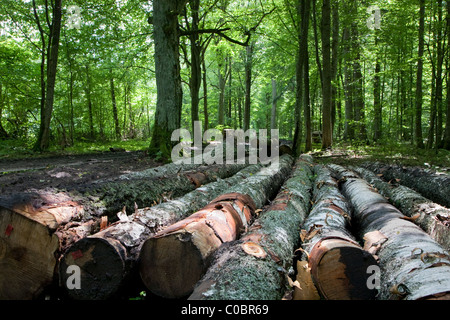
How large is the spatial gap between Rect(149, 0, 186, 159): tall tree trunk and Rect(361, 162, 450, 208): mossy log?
6.09 metres

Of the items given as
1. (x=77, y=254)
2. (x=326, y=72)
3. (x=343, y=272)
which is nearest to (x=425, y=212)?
(x=343, y=272)

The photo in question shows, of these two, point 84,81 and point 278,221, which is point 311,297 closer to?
point 278,221

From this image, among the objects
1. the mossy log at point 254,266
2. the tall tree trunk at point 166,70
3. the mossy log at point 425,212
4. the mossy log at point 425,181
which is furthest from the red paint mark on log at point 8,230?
the tall tree trunk at point 166,70

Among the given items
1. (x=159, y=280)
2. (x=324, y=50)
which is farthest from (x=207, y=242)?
(x=324, y=50)

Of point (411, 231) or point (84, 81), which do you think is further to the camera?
point (84, 81)

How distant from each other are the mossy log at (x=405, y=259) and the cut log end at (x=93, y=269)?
6.20 ft

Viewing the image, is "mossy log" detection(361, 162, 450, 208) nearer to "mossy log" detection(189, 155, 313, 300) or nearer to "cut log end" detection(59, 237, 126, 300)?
"mossy log" detection(189, 155, 313, 300)

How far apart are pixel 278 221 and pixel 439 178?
3246 mm

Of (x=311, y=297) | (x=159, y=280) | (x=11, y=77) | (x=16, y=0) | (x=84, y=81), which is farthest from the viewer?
(x=84, y=81)

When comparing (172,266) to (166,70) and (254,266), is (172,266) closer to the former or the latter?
(254,266)

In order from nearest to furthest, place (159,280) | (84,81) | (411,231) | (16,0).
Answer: (159,280), (411,231), (16,0), (84,81)

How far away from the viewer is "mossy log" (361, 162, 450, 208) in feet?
12.9

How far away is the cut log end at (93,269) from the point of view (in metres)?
1.99
